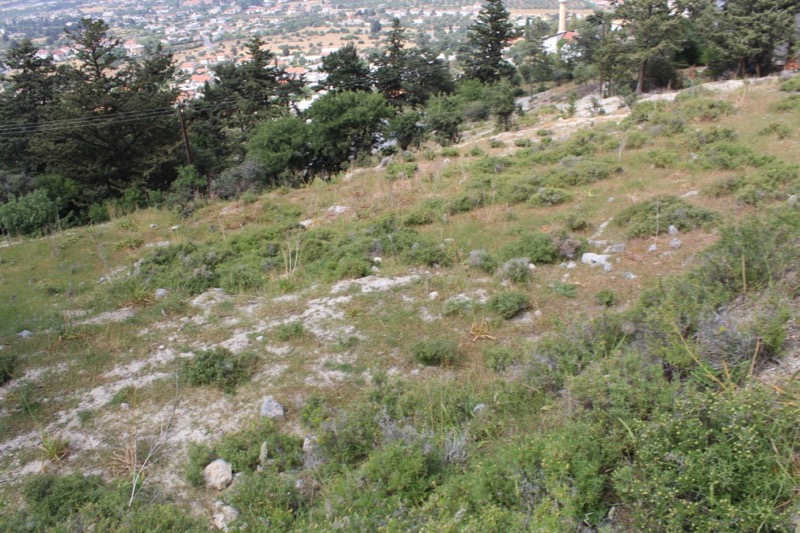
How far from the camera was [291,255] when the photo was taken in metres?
8.92

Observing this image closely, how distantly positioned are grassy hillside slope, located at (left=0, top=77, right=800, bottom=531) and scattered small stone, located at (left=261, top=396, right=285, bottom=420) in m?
0.12

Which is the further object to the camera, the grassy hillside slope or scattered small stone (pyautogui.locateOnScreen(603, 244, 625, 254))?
scattered small stone (pyautogui.locateOnScreen(603, 244, 625, 254))

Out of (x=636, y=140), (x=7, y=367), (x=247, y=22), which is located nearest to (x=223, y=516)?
(x=7, y=367)

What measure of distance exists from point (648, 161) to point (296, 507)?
9668 mm

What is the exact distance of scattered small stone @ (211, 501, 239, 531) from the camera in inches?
153

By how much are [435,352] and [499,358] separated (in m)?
0.64

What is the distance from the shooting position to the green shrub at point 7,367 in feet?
20.3

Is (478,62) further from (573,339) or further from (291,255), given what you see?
(573,339)

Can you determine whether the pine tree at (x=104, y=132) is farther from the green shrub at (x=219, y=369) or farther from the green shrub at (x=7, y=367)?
the green shrub at (x=219, y=369)

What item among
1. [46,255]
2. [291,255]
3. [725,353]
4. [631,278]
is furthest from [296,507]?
[46,255]

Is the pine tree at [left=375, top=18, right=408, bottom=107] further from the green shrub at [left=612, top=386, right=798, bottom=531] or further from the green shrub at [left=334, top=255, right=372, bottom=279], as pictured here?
the green shrub at [left=612, top=386, right=798, bottom=531]

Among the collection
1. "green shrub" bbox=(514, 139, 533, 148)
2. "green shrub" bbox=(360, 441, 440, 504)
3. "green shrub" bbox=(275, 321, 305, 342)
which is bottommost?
"green shrub" bbox=(275, 321, 305, 342)

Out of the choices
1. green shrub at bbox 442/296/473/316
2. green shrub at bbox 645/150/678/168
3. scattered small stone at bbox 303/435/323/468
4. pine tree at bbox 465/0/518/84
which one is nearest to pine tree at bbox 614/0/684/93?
pine tree at bbox 465/0/518/84

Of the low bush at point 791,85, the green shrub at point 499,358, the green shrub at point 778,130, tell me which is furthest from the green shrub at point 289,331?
the low bush at point 791,85
